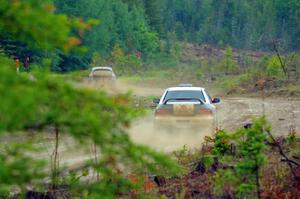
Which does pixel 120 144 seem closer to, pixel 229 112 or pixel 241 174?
pixel 241 174

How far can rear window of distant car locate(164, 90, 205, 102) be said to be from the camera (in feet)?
62.3

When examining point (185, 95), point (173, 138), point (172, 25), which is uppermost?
point (172, 25)

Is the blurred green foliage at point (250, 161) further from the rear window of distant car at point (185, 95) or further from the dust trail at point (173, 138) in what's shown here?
the rear window of distant car at point (185, 95)

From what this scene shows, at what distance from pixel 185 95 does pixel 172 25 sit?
304 ft

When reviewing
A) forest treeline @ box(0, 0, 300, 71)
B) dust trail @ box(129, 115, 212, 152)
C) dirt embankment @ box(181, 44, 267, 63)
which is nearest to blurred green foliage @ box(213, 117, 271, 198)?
dust trail @ box(129, 115, 212, 152)

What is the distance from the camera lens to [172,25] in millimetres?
111000

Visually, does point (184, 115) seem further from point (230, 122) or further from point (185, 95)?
point (230, 122)

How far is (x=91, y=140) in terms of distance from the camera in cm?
519

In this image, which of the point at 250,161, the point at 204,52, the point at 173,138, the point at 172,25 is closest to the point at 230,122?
the point at 173,138

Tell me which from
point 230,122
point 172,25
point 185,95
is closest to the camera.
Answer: point 185,95

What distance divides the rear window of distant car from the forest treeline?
28674 millimetres

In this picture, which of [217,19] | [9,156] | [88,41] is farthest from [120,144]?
[217,19]

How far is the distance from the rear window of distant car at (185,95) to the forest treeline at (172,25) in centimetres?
2867

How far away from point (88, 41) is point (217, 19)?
162 feet
